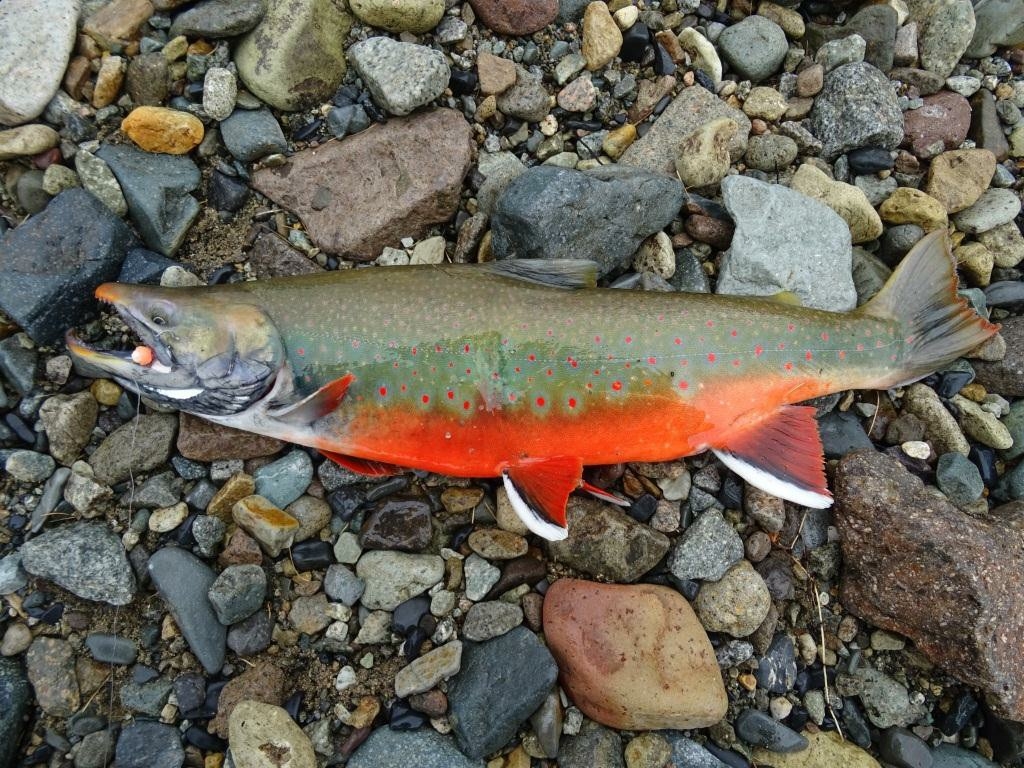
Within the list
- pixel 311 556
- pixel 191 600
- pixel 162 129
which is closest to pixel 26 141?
pixel 162 129

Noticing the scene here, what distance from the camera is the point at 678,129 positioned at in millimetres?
4262

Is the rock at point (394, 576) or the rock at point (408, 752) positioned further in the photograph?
the rock at point (394, 576)

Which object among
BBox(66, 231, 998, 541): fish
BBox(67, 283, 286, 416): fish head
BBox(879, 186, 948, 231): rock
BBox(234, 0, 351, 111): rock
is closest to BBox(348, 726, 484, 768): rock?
BBox(66, 231, 998, 541): fish

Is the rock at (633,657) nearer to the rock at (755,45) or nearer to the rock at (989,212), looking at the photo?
the rock at (989,212)

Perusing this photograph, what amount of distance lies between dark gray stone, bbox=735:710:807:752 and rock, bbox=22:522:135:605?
140 inches

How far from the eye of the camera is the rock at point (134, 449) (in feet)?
11.9

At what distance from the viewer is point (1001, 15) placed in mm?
4605

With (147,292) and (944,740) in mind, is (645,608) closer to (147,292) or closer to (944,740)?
(944,740)

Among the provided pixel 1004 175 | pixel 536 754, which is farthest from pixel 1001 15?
pixel 536 754

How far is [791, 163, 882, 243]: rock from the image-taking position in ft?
13.6

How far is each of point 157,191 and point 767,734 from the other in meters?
4.82

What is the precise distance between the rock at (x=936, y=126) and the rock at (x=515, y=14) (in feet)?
8.76

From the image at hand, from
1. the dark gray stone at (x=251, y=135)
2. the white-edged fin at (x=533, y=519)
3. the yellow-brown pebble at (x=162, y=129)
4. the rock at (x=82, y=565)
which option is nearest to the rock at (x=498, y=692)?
the white-edged fin at (x=533, y=519)

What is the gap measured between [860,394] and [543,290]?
2242 mm
